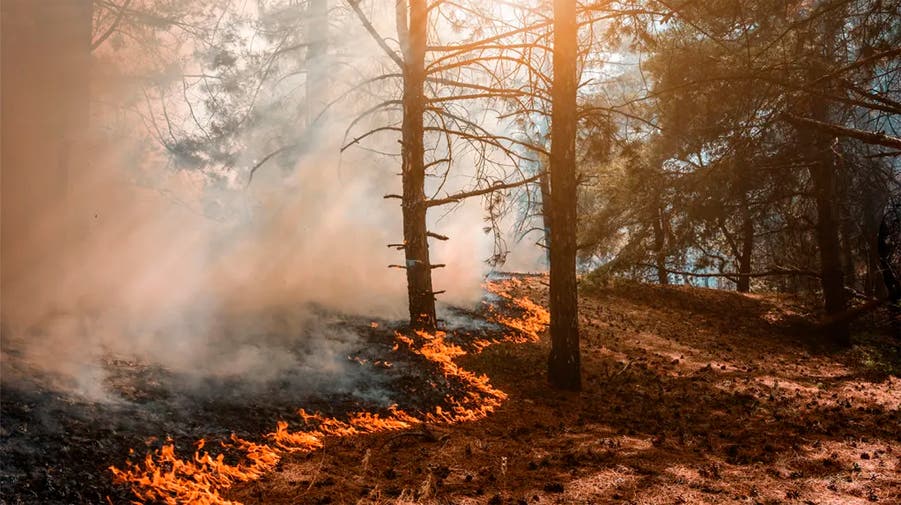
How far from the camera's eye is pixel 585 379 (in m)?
8.65

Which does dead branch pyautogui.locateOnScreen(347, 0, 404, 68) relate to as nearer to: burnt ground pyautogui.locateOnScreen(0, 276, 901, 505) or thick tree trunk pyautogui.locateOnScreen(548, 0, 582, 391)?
thick tree trunk pyautogui.locateOnScreen(548, 0, 582, 391)

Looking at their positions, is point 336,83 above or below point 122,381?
above

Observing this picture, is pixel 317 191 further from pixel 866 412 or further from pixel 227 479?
pixel 866 412

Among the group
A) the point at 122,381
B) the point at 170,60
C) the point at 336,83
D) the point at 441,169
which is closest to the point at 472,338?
the point at 122,381

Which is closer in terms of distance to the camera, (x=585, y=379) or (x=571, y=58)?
(x=571, y=58)

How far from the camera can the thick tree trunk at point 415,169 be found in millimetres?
9008

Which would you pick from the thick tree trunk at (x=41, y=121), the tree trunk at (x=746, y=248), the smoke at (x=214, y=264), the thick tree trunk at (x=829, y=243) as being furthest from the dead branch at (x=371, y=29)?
the thick tree trunk at (x=829, y=243)

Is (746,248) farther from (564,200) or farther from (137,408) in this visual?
(137,408)

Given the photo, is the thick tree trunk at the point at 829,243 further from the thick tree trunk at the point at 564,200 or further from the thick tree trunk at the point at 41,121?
the thick tree trunk at the point at 41,121

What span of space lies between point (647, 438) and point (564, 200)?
3.26 meters

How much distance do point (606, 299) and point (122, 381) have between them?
38.8ft

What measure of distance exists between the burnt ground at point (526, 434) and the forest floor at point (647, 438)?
0.09 feet

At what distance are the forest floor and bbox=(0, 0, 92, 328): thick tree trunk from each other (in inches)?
268

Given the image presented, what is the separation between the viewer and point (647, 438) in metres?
6.47
